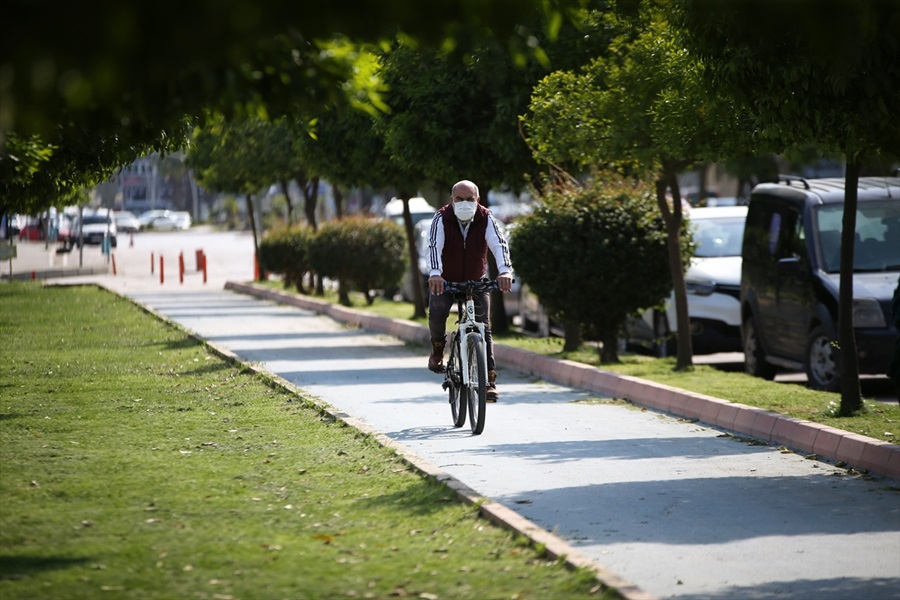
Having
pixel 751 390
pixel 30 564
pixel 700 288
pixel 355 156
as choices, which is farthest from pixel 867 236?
pixel 30 564

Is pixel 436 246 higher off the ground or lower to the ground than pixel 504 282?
higher

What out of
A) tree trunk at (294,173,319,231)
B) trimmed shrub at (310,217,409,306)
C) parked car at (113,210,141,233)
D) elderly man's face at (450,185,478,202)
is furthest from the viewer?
parked car at (113,210,141,233)

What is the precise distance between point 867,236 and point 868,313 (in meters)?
1.39

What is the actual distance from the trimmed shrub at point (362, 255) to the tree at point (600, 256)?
12659 mm

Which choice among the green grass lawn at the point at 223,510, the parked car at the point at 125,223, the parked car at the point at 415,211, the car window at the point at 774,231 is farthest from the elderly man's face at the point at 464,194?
the parked car at the point at 125,223

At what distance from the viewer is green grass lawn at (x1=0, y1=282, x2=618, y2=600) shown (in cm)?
625

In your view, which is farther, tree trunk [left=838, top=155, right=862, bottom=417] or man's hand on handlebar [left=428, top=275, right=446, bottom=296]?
tree trunk [left=838, top=155, right=862, bottom=417]

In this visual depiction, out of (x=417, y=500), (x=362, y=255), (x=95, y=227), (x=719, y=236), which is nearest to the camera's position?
(x=417, y=500)

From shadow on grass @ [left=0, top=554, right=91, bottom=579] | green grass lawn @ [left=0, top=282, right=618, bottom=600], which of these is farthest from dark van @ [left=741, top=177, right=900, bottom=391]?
shadow on grass @ [left=0, top=554, right=91, bottom=579]

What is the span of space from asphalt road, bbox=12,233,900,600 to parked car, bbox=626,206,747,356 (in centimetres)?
249

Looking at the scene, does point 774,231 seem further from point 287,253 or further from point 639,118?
point 287,253

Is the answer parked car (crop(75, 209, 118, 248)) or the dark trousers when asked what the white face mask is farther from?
parked car (crop(75, 209, 118, 248))

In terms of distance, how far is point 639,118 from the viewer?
1466 centimetres

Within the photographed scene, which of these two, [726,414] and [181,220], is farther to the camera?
[181,220]
